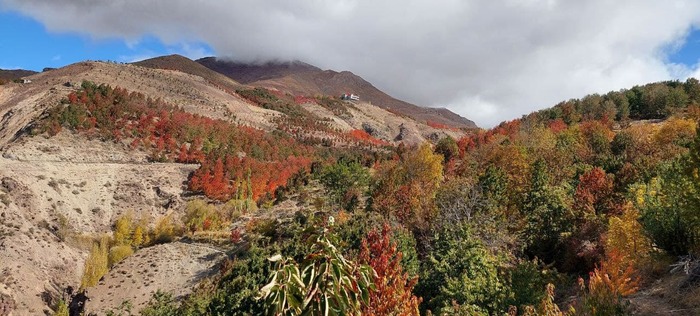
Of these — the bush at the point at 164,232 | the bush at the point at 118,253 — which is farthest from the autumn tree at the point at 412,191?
the bush at the point at 118,253

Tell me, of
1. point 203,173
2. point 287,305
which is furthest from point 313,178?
point 287,305

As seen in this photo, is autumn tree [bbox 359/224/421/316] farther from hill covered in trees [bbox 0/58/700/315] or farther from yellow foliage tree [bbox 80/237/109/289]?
yellow foliage tree [bbox 80/237/109/289]

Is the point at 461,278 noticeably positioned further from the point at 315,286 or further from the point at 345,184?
the point at 345,184

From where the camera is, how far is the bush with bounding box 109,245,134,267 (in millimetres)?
34062

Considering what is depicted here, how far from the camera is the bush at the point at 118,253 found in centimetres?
3406

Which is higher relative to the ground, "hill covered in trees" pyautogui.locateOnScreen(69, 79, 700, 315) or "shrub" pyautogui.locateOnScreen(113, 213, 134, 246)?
"hill covered in trees" pyautogui.locateOnScreen(69, 79, 700, 315)

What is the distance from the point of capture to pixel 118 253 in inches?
1356

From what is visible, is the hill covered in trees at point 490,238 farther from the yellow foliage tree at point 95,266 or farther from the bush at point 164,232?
the yellow foliage tree at point 95,266

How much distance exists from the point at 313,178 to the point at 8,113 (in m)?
49.2

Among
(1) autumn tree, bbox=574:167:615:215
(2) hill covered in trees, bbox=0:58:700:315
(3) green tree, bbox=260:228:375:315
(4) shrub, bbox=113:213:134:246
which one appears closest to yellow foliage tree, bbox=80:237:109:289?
(2) hill covered in trees, bbox=0:58:700:315

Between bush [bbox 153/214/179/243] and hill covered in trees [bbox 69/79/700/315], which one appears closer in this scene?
hill covered in trees [bbox 69/79/700/315]

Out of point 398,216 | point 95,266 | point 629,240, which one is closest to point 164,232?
point 95,266

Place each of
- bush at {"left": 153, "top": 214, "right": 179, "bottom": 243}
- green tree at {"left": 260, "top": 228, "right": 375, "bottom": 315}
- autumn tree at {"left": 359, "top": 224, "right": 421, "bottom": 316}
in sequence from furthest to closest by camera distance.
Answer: bush at {"left": 153, "top": 214, "right": 179, "bottom": 243} < autumn tree at {"left": 359, "top": 224, "right": 421, "bottom": 316} < green tree at {"left": 260, "top": 228, "right": 375, "bottom": 315}

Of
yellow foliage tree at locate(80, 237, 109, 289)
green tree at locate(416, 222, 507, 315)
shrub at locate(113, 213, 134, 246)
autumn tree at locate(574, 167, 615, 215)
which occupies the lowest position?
yellow foliage tree at locate(80, 237, 109, 289)
